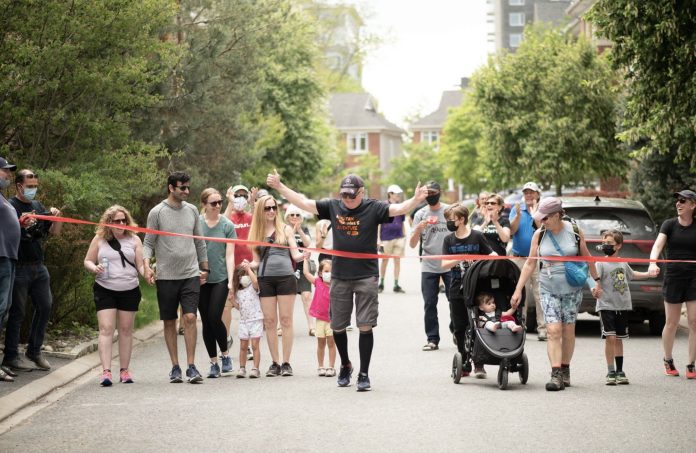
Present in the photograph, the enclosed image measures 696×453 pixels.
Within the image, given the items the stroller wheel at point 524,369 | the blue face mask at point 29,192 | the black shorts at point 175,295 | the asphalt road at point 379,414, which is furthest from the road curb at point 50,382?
the stroller wheel at point 524,369

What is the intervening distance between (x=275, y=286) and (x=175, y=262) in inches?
45.2

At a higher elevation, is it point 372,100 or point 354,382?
point 372,100

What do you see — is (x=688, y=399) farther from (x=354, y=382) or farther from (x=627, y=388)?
(x=354, y=382)

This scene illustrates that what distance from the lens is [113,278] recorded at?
453 inches

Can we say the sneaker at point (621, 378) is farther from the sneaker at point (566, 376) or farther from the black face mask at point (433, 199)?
the black face mask at point (433, 199)

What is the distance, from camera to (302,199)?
11.2 metres

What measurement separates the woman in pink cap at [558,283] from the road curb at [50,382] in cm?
443

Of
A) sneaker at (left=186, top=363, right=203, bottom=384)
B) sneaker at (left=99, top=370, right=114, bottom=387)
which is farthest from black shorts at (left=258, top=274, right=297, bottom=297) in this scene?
sneaker at (left=99, top=370, right=114, bottom=387)

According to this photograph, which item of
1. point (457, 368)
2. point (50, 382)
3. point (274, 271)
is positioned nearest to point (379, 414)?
point (457, 368)

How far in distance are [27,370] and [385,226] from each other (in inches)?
483

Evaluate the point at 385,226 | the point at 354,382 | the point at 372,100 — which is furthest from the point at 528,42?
the point at 372,100

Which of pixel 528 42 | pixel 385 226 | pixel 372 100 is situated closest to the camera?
pixel 385 226

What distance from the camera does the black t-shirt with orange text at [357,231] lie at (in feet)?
36.3

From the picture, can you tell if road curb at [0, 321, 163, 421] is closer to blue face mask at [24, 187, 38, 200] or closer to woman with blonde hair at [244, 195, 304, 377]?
blue face mask at [24, 187, 38, 200]
